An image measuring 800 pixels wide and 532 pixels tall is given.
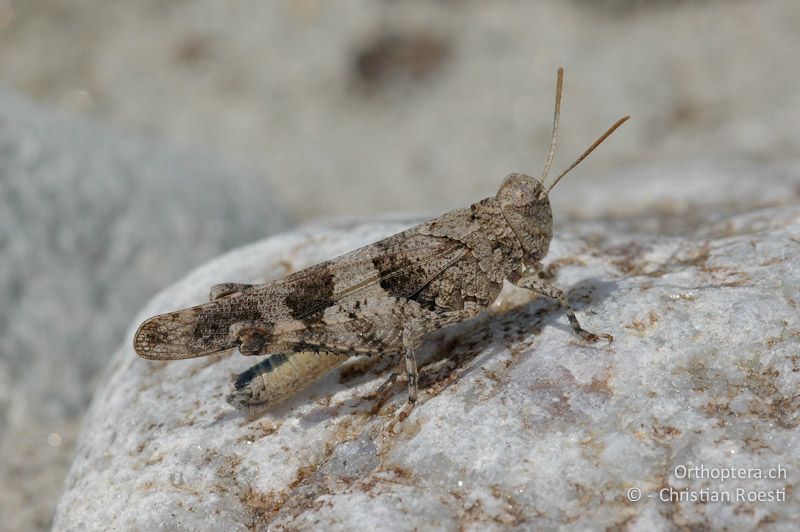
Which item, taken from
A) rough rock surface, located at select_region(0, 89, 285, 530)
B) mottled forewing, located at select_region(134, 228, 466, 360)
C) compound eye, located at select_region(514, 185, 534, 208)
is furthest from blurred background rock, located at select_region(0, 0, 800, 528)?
compound eye, located at select_region(514, 185, 534, 208)

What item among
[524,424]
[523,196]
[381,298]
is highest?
[523,196]

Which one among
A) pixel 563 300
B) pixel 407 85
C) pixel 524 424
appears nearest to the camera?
pixel 524 424

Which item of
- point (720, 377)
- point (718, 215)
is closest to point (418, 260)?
point (720, 377)

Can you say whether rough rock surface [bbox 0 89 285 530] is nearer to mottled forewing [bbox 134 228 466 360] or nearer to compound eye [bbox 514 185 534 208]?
mottled forewing [bbox 134 228 466 360]

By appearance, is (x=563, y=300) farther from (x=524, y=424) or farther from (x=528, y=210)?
(x=524, y=424)

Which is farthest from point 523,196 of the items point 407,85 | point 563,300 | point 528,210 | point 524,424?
point 407,85

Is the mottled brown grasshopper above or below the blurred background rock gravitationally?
below

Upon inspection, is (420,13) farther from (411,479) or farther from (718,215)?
(411,479)
